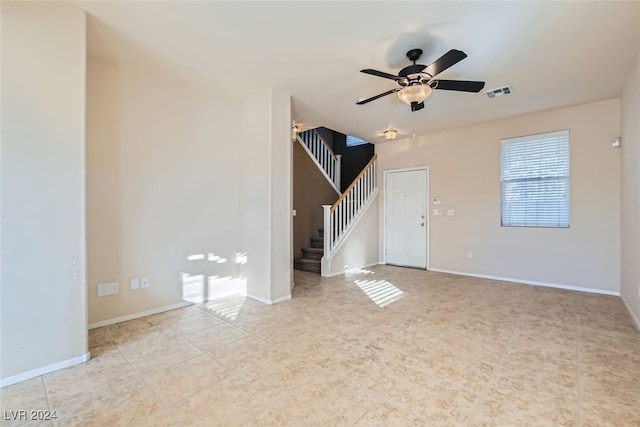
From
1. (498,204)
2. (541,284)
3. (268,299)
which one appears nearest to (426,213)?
(498,204)

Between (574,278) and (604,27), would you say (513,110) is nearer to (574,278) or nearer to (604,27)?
(604,27)

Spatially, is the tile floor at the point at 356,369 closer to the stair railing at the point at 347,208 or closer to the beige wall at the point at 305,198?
the stair railing at the point at 347,208

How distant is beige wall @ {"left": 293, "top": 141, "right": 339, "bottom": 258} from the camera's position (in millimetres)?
6594

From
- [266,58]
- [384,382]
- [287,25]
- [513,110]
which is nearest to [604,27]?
[513,110]

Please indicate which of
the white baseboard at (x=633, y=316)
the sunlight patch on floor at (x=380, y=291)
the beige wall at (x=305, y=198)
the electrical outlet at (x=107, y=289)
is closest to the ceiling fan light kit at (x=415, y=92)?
the sunlight patch on floor at (x=380, y=291)

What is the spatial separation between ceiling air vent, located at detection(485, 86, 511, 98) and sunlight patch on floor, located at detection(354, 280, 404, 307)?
301 cm

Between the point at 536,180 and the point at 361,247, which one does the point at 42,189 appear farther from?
the point at 536,180

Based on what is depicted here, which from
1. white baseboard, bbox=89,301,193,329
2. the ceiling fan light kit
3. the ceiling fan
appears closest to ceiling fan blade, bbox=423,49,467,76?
the ceiling fan

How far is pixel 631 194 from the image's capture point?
10.8 feet

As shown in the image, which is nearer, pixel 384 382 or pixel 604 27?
pixel 384 382

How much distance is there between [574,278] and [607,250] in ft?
1.90

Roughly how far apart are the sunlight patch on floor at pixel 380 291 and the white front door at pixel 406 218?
1.47 m

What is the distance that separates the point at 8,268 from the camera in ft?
6.63

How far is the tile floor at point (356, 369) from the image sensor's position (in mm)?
1714
